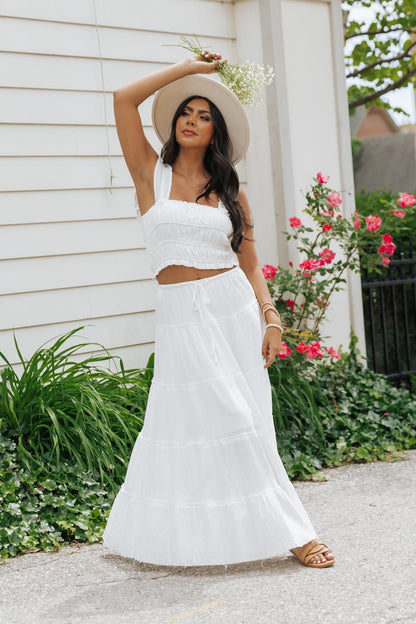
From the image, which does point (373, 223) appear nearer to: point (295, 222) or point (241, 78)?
point (295, 222)

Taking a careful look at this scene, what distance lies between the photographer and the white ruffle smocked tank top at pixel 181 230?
3.94m

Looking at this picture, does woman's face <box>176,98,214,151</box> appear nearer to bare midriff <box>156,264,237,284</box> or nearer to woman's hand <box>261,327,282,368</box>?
bare midriff <box>156,264,237,284</box>

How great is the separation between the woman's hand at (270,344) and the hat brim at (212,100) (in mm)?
806

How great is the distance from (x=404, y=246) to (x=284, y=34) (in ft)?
8.18

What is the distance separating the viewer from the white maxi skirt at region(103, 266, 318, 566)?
3805 millimetres

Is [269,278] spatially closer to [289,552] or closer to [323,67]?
[323,67]

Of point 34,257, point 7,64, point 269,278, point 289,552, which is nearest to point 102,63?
point 7,64

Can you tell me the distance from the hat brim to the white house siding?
1.72 m

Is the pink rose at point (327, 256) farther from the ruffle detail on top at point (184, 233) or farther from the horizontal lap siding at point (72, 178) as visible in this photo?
the ruffle detail on top at point (184, 233)

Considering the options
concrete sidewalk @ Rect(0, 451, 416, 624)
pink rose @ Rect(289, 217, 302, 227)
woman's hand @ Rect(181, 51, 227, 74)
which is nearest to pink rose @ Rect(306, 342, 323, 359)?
pink rose @ Rect(289, 217, 302, 227)

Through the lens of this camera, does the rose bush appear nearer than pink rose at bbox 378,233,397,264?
Yes

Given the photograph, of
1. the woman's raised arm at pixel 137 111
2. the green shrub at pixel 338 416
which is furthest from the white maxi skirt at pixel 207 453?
the green shrub at pixel 338 416

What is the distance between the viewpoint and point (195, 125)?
402 centimetres

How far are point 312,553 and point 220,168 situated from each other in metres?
1.73
